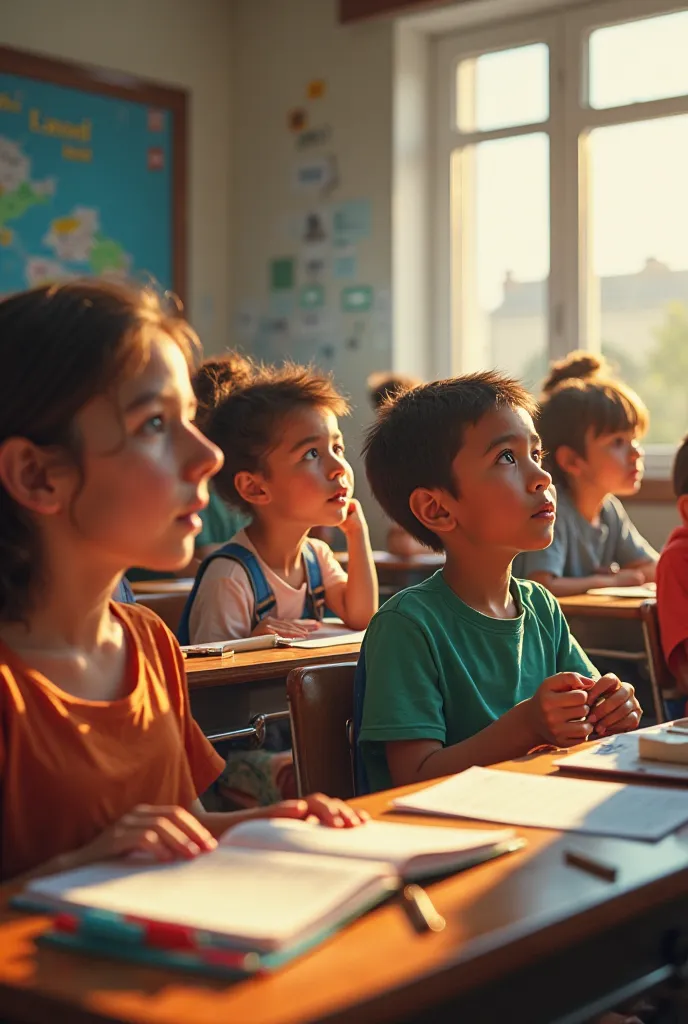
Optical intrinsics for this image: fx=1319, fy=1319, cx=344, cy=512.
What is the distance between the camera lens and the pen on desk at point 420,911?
85 cm

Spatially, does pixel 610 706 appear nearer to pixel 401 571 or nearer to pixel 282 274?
pixel 401 571

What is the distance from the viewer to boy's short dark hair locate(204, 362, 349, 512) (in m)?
2.88

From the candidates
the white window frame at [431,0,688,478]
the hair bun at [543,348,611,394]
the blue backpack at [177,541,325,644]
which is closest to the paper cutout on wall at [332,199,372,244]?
the white window frame at [431,0,688,478]

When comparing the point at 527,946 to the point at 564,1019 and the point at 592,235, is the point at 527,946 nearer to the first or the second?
the point at 564,1019

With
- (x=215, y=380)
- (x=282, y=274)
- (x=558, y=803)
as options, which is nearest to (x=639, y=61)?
(x=282, y=274)

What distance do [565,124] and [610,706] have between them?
440cm

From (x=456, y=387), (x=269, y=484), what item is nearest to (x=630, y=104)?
(x=269, y=484)

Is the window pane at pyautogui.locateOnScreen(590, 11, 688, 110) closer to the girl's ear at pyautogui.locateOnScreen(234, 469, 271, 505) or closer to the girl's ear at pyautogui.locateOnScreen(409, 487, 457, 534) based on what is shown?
the girl's ear at pyautogui.locateOnScreen(234, 469, 271, 505)

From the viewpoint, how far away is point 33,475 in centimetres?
117

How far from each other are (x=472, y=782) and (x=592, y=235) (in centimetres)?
458

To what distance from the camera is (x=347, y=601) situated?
2.94 metres

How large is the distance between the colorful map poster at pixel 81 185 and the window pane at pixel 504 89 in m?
1.42

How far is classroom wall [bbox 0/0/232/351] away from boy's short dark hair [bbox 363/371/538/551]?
14.5ft

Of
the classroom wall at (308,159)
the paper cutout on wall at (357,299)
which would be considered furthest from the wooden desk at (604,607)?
the paper cutout on wall at (357,299)
